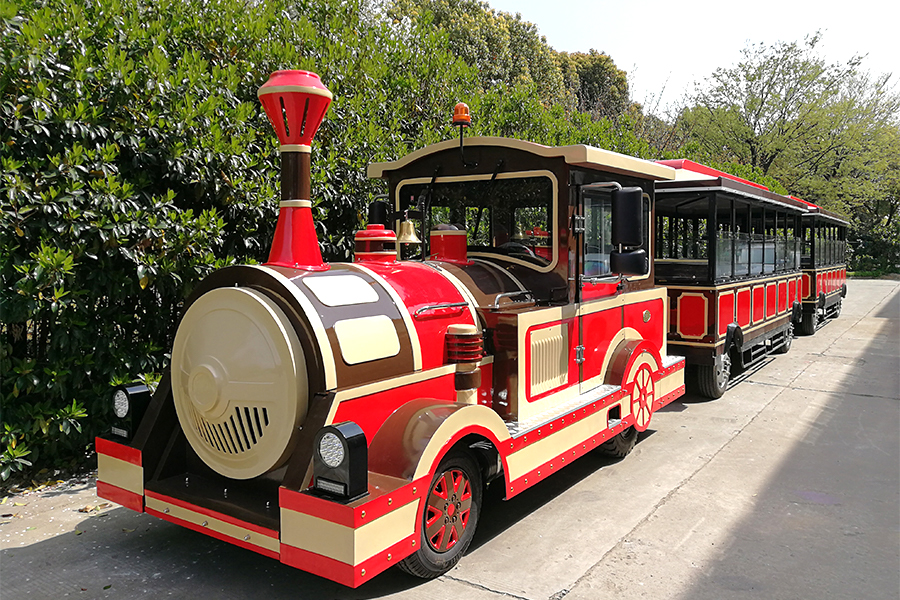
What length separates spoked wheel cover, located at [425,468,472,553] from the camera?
3.37 meters

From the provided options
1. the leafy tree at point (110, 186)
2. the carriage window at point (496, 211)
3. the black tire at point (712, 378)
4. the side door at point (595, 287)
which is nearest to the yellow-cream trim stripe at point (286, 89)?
the carriage window at point (496, 211)

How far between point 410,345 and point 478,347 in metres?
0.45

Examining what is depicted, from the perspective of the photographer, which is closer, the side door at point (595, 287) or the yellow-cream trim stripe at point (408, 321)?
the yellow-cream trim stripe at point (408, 321)

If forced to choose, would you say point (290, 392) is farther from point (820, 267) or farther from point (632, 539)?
point (820, 267)

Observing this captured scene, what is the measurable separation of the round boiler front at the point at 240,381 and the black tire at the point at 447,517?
2.60ft

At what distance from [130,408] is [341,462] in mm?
1609

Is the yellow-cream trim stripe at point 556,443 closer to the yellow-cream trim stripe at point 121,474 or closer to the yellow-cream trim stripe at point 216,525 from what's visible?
the yellow-cream trim stripe at point 216,525

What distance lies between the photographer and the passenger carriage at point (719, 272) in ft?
24.7

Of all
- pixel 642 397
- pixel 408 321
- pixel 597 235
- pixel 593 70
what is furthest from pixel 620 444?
pixel 593 70

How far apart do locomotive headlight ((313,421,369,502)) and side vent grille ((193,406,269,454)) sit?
1.52ft

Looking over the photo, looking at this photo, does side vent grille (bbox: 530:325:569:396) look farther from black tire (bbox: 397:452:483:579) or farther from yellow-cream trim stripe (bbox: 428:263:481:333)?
black tire (bbox: 397:452:483:579)

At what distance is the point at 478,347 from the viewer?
3.85 m


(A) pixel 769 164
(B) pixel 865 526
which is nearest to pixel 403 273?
(B) pixel 865 526

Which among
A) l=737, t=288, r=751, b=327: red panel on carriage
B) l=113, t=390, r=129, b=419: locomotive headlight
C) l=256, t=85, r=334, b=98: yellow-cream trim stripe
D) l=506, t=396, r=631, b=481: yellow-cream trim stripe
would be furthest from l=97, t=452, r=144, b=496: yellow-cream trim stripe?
l=737, t=288, r=751, b=327: red panel on carriage
